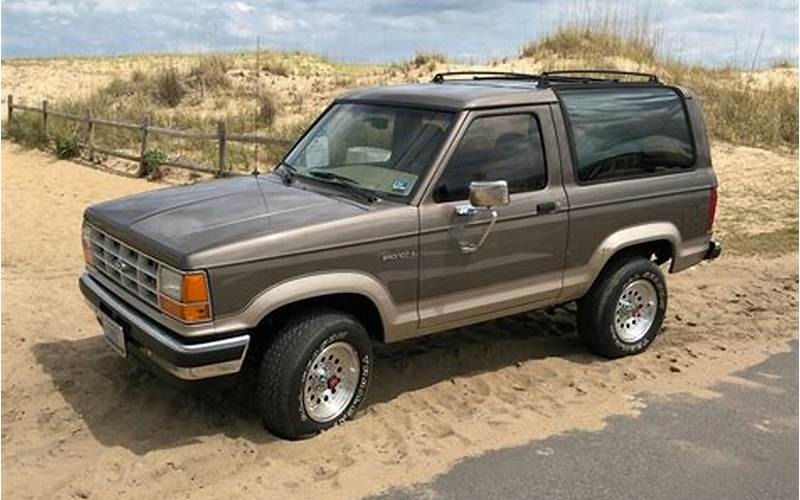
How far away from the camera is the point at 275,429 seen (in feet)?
14.3

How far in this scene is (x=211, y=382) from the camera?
5086 millimetres

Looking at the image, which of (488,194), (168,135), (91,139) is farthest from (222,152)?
(488,194)

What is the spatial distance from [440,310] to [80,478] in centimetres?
214

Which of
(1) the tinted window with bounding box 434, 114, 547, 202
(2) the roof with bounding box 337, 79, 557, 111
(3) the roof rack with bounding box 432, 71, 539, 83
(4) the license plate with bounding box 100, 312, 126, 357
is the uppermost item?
(3) the roof rack with bounding box 432, 71, 539, 83

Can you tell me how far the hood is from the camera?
4.13m

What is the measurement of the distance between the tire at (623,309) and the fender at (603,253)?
14 centimetres

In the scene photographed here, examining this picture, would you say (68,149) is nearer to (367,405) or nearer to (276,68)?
(276,68)

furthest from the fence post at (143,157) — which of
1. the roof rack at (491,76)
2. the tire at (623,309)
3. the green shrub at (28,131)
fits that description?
the tire at (623,309)

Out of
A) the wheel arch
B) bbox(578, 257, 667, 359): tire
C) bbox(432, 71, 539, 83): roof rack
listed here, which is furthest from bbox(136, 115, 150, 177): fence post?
the wheel arch

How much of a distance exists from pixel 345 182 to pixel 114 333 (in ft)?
5.26

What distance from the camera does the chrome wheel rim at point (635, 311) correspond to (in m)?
5.81

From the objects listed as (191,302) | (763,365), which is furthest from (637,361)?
(191,302)

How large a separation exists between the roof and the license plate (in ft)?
7.13

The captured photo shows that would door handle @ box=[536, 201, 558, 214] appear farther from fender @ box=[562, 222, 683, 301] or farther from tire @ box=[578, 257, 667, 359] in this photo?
tire @ box=[578, 257, 667, 359]
